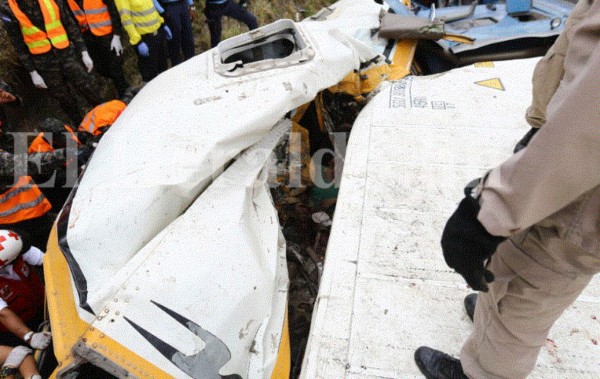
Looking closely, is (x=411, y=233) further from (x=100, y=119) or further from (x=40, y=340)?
(x=100, y=119)

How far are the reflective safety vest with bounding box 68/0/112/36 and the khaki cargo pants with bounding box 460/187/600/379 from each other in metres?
4.16

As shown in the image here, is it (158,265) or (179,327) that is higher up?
(158,265)

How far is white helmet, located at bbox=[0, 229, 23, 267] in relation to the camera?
2.17 m

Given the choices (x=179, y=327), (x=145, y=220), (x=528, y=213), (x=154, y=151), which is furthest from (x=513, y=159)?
(x=154, y=151)

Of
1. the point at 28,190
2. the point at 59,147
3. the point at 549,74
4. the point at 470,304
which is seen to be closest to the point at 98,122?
the point at 59,147

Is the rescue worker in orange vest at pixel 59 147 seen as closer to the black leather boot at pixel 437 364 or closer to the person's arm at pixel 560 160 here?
the black leather boot at pixel 437 364

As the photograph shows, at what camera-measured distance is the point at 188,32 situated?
4641mm

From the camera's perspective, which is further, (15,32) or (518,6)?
(518,6)

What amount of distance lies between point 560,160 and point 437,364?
94 centimetres

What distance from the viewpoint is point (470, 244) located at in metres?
1.03

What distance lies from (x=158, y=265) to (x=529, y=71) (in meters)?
2.80

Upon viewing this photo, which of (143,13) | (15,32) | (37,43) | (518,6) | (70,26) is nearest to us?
(15,32)

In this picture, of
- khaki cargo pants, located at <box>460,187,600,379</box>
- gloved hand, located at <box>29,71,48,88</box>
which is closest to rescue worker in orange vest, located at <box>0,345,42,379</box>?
khaki cargo pants, located at <box>460,187,600,379</box>

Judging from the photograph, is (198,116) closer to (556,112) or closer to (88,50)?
(556,112)
